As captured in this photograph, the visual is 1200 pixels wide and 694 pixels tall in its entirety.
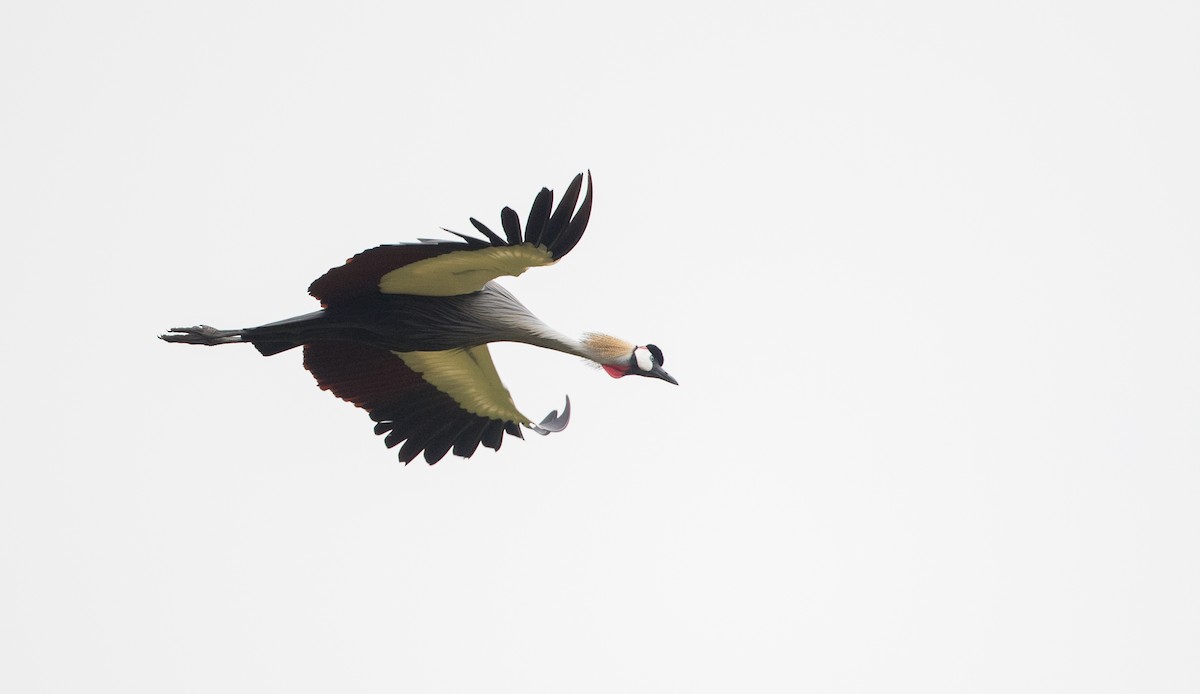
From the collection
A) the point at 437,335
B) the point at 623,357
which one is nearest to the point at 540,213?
the point at 437,335

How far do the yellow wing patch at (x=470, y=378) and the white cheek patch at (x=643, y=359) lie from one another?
1723 millimetres

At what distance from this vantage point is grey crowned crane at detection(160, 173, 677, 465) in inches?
553

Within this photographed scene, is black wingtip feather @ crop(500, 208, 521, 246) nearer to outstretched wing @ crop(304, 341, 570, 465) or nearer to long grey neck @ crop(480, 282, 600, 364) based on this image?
long grey neck @ crop(480, 282, 600, 364)

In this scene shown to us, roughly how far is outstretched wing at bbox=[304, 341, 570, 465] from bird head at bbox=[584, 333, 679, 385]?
1329 millimetres

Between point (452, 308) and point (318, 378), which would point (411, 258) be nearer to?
point (452, 308)

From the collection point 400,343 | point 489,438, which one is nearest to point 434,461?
point 489,438

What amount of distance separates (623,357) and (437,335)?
1.67m

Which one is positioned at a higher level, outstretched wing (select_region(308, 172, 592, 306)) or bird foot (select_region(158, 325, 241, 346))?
outstretched wing (select_region(308, 172, 592, 306))

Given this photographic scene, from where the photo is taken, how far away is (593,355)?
50.4 feet

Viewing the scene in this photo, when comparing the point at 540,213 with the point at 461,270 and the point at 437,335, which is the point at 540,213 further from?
the point at 437,335

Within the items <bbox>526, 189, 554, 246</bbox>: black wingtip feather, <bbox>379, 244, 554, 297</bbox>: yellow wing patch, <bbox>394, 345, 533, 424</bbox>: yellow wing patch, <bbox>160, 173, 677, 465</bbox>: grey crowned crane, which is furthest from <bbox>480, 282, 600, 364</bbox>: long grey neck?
<bbox>526, 189, 554, 246</bbox>: black wingtip feather

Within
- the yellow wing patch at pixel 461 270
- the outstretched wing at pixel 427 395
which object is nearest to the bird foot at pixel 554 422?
the outstretched wing at pixel 427 395

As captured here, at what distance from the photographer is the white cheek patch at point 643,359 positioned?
15406mm

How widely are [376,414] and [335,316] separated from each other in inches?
69.6
